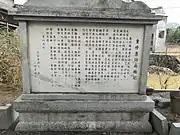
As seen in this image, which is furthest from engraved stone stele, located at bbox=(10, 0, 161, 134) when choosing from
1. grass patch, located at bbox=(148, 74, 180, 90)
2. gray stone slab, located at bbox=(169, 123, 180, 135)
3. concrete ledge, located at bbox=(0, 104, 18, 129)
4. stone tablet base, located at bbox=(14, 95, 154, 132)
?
grass patch, located at bbox=(148, 74, 180, 90)

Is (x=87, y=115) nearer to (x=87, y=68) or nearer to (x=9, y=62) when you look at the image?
(x=87, y=68)

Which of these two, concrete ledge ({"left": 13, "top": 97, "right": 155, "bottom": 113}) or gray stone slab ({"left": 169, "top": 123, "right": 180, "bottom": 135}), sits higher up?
concrete ledge ({"left": 13, "top": 97, "right": 155, "bottom": 113})

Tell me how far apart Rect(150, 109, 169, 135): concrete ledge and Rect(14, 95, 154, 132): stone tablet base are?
0.10 metres

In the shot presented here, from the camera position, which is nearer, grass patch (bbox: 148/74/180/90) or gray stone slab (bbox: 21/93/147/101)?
gray stone slab (bbox: 21/93/147/101)

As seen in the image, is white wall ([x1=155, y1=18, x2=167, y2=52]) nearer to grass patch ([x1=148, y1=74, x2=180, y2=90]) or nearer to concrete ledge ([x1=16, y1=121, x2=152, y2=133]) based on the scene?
grass patch ([x1=148, y1=74, x2=180, y2=90])

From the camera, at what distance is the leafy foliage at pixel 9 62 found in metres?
5.54

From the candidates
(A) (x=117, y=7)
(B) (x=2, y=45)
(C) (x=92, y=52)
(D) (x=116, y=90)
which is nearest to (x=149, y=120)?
(D) (x=116, y=90)

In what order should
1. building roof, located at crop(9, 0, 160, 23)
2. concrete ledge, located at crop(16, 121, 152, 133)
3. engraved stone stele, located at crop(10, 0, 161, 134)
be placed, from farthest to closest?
concrete ledge, located at crop(16, 121, 152, 133) → engraved stone stele, located at crop(10, 0, 161, 134) → building roof, located at crop(9, 0, 160, 23)

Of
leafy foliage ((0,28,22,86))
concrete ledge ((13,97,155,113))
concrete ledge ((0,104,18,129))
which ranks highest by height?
leafy foliage ((0,28,22,86))

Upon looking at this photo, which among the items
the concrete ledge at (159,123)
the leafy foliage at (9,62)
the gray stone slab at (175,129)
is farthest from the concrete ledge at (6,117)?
the gray stone slab at (175,129)

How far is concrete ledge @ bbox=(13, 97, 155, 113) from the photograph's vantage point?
11.0ft

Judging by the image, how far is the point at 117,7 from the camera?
327 centimetres

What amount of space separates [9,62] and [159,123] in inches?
177

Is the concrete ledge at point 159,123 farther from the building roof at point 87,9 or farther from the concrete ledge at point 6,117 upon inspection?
the concrete ledge at point 6,117
